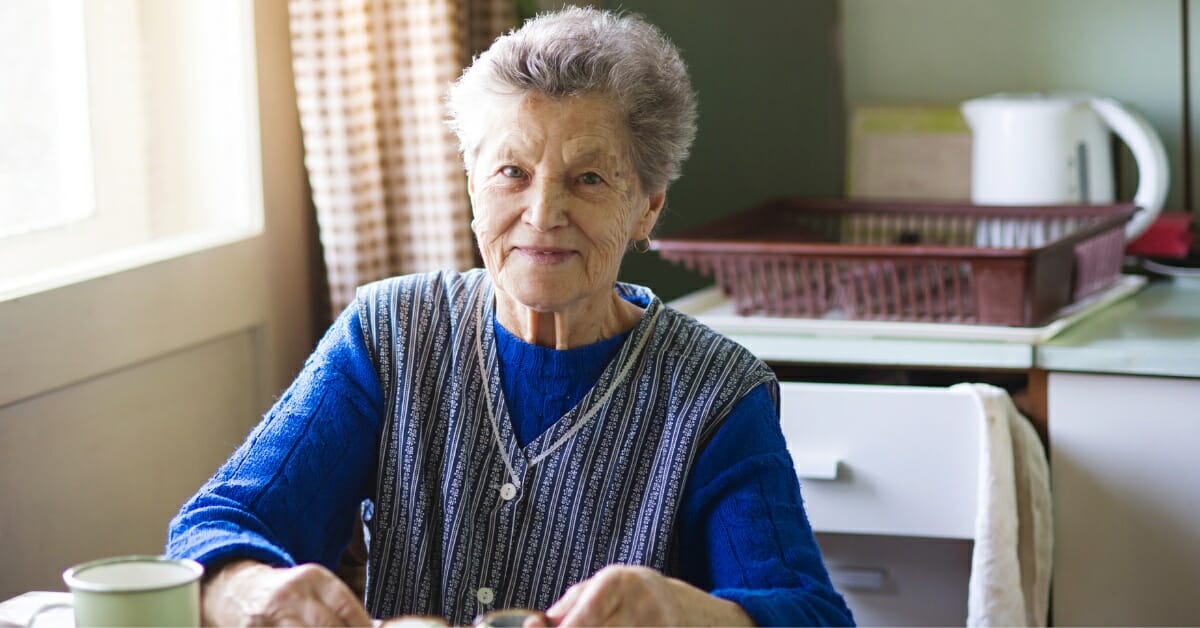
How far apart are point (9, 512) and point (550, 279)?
0.70 meters

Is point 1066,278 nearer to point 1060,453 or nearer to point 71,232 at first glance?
point 1060,453

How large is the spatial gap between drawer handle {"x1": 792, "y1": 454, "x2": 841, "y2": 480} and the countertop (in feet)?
0.45

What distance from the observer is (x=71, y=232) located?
186cm

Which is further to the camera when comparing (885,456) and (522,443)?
(885,456)

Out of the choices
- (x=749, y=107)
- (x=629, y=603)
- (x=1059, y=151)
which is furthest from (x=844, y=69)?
(x=629, y=603)

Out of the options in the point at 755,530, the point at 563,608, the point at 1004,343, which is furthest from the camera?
the point at 1004,343

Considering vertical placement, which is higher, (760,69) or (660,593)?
(760,69)

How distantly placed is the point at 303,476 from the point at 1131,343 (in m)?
1.12

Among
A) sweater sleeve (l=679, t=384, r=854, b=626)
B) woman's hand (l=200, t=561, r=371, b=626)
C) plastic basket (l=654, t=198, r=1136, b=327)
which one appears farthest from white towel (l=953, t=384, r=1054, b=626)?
woman's hand (l=200, t=561, r=371, b=626)

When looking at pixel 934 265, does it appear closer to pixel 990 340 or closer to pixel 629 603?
pixel 990 340

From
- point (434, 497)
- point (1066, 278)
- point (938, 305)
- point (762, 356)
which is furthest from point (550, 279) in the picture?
point (1066, 278)

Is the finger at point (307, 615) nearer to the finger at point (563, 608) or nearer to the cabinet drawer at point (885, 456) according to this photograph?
the finger at point (563, 608)

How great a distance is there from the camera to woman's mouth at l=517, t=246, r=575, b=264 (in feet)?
4.74

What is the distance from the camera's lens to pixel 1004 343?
198 centimetres
